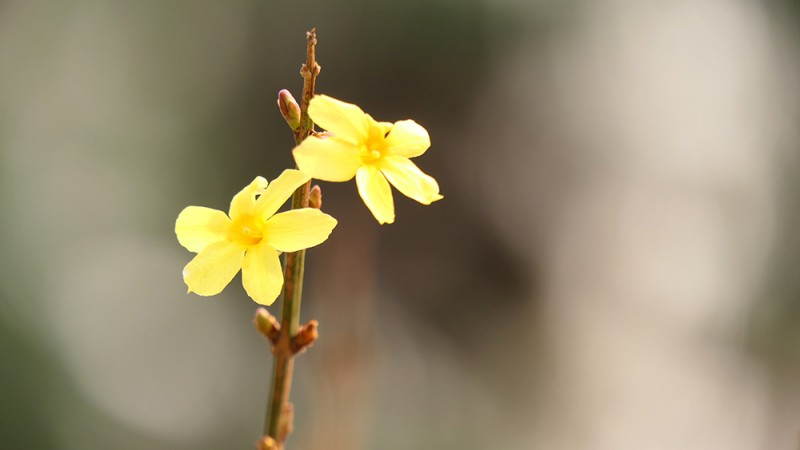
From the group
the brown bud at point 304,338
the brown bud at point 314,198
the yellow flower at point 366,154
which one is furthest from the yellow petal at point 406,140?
the brown bud at point 304,338

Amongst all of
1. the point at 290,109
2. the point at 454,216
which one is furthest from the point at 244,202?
the point at 454,216

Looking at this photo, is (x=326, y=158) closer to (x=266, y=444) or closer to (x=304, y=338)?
(x=304, y=338)

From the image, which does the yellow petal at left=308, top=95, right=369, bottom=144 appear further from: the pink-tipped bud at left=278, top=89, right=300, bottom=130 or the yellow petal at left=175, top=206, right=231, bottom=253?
the yellow petal at left=175, top=206, right=231, bottom=253

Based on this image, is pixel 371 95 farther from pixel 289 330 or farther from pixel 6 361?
pixel 289 330

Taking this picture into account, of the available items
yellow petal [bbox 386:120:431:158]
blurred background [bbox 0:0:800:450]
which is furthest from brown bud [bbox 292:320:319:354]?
blurred background [bbox 0:0:800:450]

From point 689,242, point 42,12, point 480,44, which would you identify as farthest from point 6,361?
point 689,242

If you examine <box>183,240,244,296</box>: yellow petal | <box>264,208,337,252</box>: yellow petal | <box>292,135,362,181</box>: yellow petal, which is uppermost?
<box>292,135,362,181</box>: yellow petal

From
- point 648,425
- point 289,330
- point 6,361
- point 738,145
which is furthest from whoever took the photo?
point 738,145
